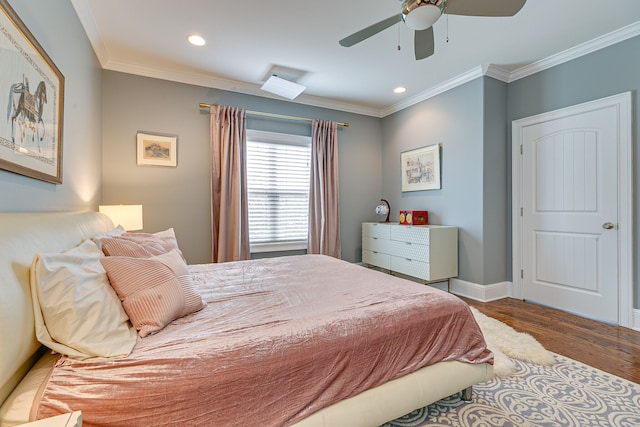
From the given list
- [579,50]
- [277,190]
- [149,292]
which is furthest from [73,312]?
[579,50]

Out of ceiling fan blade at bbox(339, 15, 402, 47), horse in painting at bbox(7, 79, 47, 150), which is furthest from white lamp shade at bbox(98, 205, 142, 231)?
ceiling fan blade at bbox(339, 15, 402, 47)

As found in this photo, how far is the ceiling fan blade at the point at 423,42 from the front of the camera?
2.05m

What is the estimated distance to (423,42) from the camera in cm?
212

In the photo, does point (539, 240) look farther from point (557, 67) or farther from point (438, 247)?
point (557, 67)

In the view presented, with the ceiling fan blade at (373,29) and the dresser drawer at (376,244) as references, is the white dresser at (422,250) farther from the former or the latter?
the ceiling fan blade at (373,29)

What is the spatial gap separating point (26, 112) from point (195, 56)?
193cm

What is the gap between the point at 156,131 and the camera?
3318 mm

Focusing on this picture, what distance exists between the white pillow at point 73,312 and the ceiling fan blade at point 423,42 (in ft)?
7.72

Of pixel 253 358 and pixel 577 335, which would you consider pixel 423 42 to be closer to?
pixel 253 358

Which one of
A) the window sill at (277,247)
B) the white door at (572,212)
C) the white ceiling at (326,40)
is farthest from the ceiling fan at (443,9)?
the window sill at (277,247)

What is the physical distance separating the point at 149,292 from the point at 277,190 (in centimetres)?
288

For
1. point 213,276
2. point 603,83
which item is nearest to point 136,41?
point 213,276

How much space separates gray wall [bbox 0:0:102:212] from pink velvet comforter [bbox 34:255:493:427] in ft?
3.13

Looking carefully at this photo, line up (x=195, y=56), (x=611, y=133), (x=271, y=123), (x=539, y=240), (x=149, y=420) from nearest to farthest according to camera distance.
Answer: (x=149, y=420) → (x=611, y=133) → (x=195, y=56) → (x=539, y=240) → (x=271, y=123)
